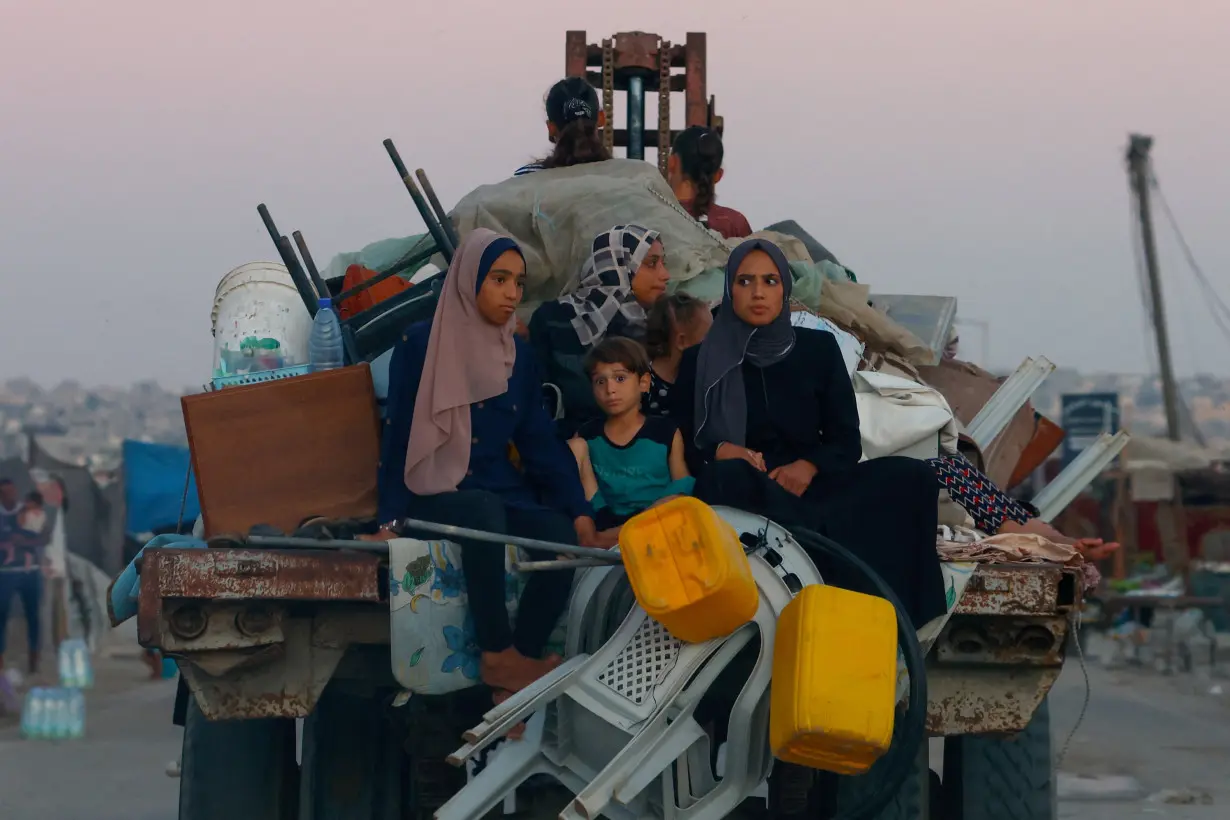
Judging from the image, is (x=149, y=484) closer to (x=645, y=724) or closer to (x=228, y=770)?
(x=228, y=770)

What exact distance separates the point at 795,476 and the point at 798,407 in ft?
0.88

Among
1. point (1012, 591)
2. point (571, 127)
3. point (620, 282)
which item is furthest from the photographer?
point (571, 127)

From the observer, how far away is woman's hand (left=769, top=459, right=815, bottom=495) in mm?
4680

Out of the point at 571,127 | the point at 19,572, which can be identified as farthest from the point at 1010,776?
the point at 19,572

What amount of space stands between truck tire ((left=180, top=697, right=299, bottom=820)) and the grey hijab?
145 cm

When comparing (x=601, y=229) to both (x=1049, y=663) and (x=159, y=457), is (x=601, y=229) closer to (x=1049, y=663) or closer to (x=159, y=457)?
(x=1049, y=663)

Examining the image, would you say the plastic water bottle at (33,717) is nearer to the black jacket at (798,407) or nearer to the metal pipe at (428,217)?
the metal pipe at (428,217)

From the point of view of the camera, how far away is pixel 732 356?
4.86 m

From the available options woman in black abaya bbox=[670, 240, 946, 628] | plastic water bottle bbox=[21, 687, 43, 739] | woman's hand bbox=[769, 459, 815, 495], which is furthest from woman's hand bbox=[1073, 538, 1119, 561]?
plastic water bottle bbox=[21, 687, 43, 739]

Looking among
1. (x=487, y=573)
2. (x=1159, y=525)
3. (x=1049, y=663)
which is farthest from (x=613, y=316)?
(x=1159, y=525)

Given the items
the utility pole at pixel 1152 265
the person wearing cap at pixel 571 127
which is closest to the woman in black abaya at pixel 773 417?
the person wearing cap at pixel 571 127

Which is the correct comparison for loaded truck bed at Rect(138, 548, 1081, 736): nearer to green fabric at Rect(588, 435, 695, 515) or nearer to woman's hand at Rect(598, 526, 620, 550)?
woman's hand at Rect(598, 526, 620, 550)

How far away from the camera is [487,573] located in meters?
4.33

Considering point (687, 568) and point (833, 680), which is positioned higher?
point (687, 568)
